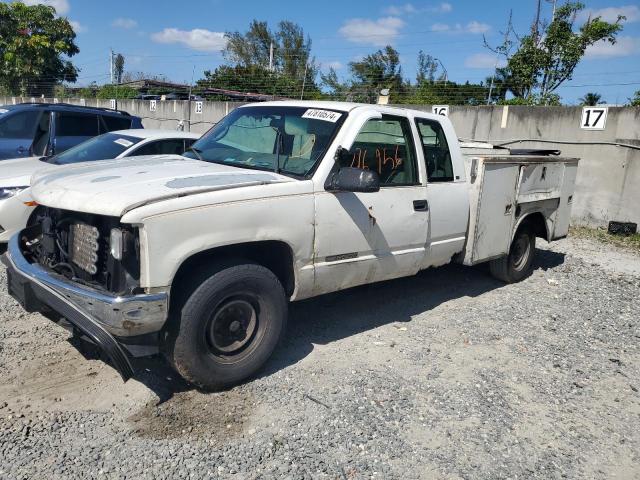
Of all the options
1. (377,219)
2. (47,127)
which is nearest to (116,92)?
(47,127)

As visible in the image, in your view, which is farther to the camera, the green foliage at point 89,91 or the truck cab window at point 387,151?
the green foliage at point 89,91

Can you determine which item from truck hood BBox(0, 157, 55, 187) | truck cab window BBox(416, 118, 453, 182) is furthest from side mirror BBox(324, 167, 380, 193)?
truck hood BBox(0, 157, 55, 187)

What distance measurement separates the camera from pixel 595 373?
4508 millimetres

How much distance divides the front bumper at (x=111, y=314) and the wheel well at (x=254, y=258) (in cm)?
34

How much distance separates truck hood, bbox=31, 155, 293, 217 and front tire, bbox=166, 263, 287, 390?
1.94 ft

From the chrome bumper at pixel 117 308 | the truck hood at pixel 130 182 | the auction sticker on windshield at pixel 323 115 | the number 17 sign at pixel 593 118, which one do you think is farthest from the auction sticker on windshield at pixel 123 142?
the number 17 sign at pixel 593 118

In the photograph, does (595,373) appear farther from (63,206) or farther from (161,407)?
(63,206)

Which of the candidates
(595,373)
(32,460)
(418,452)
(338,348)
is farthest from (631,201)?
(32,460)

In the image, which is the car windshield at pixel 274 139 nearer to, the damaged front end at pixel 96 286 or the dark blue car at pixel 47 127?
the damaged front end at pixel 96 286

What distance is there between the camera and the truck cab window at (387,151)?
4523mm

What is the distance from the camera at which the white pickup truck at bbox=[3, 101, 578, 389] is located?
323cm

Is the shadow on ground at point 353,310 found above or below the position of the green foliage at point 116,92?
below

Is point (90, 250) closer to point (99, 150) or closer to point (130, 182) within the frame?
point (130, 182)

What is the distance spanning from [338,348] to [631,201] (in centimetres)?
774
